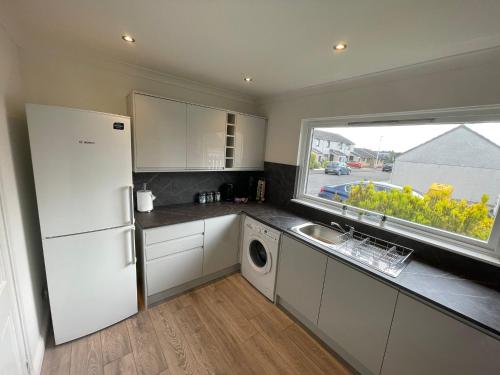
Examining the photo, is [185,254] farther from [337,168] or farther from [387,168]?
[387,168]

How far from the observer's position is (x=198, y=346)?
5.45 feet

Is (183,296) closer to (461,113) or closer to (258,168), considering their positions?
(258,168)

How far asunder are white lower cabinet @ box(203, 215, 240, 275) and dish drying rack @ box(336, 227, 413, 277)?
3.88ft

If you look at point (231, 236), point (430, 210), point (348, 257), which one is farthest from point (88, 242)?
point (430, 210)

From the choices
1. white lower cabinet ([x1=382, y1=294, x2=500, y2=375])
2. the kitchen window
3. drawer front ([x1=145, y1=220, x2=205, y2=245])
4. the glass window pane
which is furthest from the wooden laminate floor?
the glass window pane

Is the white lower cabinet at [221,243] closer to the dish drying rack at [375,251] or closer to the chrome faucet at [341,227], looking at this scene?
the chrome faucet at [341,227]

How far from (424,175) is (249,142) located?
1841mm

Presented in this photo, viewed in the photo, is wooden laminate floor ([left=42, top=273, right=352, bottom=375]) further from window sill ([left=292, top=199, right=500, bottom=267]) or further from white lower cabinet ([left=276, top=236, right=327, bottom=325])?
window sill ([left=292, top=199, right=500, bottom=267])

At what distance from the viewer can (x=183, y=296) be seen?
2.19 metres

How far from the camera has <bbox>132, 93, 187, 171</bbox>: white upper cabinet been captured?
75.7 inches

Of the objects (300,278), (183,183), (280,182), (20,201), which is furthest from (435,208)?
(20,201)

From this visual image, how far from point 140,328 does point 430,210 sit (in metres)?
2.64

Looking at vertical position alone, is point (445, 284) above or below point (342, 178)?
below

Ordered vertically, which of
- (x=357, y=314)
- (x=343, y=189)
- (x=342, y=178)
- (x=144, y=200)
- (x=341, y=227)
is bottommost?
(x=357, y=314)
